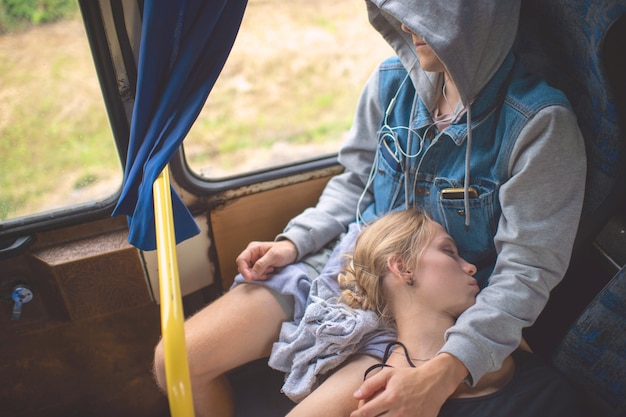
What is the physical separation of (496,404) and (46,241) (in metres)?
1.56

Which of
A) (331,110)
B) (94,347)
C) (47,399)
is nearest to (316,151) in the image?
(331,110)

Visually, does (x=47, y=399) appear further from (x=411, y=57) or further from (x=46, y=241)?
(x=411, y=57)

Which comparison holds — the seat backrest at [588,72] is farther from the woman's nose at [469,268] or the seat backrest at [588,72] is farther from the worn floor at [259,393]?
the worn floor at [259,393]

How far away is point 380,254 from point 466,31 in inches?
26.2

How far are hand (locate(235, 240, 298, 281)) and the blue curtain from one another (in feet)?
1.08

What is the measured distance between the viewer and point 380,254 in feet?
4.93

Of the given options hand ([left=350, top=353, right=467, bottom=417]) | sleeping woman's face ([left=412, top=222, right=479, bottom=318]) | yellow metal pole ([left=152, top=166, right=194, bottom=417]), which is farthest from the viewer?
sleeping woman's face ([left=412, top=222, right=479, bottom=318])

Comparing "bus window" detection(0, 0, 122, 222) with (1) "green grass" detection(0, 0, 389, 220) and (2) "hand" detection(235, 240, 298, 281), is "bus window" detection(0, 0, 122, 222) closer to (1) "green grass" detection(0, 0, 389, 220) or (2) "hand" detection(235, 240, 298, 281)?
(1) "green grass" detection(0, 0, 389, 220)

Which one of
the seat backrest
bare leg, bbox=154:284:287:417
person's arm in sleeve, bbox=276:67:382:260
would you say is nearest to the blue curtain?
bare leg, bbox=154:284:287:417

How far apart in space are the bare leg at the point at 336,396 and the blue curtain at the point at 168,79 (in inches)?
24.1

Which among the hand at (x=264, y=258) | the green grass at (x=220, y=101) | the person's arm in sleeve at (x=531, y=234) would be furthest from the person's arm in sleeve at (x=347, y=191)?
the person's arm in sleeve at (x=531, y=234)

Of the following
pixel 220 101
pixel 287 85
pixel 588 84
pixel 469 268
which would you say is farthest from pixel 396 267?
pixel 287 85

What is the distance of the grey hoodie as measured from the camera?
131 centimetres

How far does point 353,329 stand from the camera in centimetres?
143
